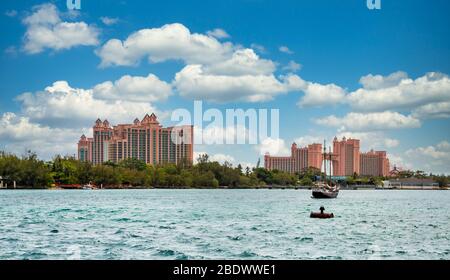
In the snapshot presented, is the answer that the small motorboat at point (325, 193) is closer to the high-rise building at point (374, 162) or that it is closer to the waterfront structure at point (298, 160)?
the waterfront structure at point (298, 160)

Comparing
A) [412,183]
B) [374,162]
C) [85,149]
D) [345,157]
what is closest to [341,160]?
[345,157]

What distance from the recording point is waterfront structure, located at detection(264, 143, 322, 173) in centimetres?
10112

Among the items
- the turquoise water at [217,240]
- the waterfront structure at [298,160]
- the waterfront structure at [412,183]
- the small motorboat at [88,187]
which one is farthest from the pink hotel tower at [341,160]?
the turquoise water at [217,240]

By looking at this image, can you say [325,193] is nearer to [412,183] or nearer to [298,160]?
[298,160]

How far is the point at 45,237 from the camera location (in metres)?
18.5

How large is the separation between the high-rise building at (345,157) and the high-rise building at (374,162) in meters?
4.41

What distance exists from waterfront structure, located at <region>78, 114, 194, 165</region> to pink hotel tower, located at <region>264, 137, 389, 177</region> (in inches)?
813

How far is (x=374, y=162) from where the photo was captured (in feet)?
362

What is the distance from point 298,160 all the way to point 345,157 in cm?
3460

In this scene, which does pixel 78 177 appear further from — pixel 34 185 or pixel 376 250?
pixel 376 250

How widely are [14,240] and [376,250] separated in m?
10.3

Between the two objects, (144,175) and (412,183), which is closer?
(144,175)

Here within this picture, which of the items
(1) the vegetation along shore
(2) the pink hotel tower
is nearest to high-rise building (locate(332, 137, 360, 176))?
(2) the pink hotel tower
